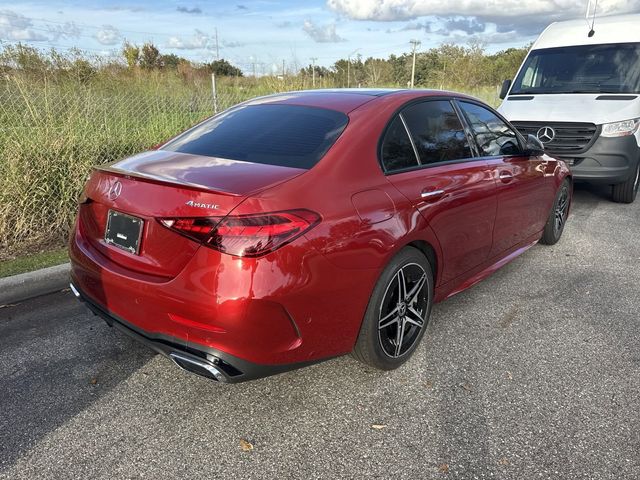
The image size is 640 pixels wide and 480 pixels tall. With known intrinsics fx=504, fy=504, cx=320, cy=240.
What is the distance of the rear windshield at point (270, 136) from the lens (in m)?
2.63

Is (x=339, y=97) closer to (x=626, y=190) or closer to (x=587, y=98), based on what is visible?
(x=587, y=98)

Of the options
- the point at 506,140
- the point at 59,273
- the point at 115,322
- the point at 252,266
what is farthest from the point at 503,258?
the point at 59,273

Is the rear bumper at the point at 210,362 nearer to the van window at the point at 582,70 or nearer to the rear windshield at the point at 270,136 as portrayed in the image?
the rear windshield at the point at 270,136

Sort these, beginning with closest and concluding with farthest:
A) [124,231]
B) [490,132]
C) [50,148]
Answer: [124,231], [490,132], [50,148]

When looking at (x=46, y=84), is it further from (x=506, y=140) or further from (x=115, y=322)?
(x=506, y=140)

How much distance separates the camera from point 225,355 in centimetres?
224

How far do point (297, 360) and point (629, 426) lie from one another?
168 centimetres

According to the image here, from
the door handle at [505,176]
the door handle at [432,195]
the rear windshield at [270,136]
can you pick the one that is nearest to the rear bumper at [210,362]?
the rear windshield at [270,136]

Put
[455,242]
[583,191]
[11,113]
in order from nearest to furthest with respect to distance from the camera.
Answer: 1. [455,242]
2. [11,113]
3. [583,191]

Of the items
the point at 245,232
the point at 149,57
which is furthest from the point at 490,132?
the point at 149,57

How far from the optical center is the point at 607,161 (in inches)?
261

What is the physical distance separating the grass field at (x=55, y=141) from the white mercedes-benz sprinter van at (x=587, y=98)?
513cm

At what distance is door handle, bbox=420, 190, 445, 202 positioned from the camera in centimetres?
293

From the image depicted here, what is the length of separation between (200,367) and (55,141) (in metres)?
4.04
